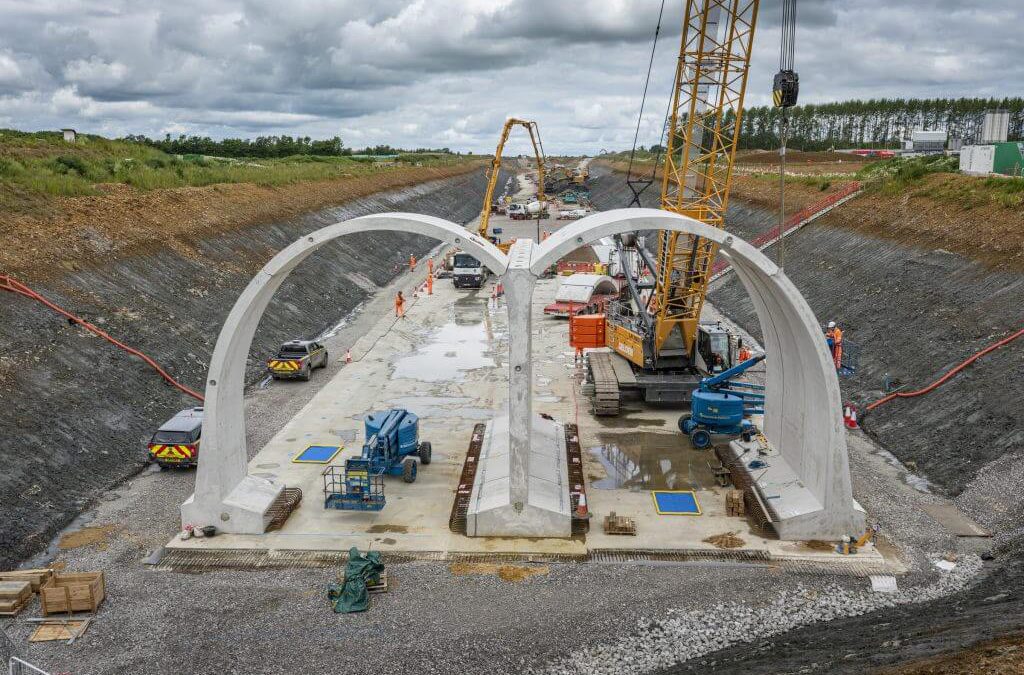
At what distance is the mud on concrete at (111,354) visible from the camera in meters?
16.4

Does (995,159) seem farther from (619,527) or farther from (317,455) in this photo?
(317,455)

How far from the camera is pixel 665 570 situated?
1380 cm

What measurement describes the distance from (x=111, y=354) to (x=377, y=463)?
35.0ft

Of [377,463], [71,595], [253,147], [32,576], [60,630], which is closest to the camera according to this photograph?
[60,630]

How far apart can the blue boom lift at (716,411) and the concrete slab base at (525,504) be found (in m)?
4.06

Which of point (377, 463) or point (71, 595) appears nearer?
point (71, 595)

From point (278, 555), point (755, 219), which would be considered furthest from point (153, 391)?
point (755, 219)

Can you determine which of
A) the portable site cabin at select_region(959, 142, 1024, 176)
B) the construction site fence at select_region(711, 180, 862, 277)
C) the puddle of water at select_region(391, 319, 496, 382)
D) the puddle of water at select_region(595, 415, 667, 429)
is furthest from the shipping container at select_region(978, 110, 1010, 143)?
the puddle of water at select_region(595, 415, 667, 429)

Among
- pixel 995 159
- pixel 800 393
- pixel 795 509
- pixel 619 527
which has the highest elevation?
pixel 995 159

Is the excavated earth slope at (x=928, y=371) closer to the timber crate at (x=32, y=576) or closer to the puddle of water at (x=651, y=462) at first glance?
the puddle of water at (x=651, y=462)

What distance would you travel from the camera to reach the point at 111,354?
22.4 m

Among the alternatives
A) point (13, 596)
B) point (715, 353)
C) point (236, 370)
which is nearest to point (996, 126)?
point (715, 353)

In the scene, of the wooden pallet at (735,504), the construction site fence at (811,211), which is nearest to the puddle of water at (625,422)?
the wooden pallet at (735,504)

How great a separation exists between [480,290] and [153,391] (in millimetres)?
24163
